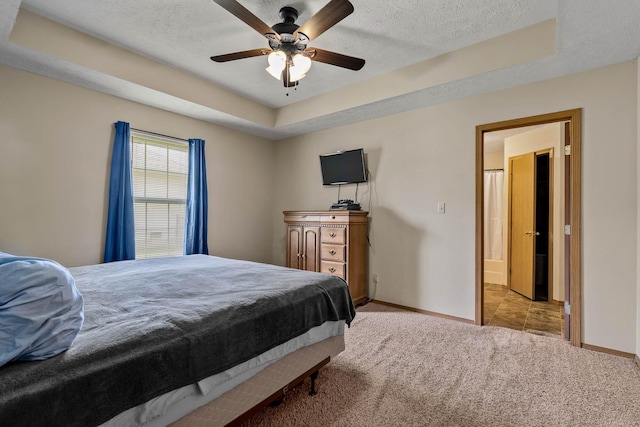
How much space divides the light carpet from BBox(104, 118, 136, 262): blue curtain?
243cm

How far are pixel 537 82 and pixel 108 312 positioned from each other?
12.4 feet

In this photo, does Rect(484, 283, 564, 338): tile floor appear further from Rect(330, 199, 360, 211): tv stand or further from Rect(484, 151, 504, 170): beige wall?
Rect(484, 151, 504, 170): beige wall

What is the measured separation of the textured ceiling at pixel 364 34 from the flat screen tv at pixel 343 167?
0.91 metres

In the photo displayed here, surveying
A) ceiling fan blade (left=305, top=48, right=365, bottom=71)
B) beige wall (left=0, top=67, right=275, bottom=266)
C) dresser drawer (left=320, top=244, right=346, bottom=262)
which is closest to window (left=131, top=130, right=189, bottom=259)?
beige wall (left=0, top=67, right=275, bottom=266)

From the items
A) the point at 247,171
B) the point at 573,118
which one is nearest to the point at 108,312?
the point at 247,171

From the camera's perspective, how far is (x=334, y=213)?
143 inches

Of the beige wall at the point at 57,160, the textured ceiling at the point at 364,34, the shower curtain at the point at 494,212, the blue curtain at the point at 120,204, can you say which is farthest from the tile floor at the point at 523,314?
the beige wall at the point at 57,160

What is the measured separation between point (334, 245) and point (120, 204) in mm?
2424

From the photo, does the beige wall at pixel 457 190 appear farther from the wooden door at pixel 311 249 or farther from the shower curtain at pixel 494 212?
the shower curtain at pixel 494 212

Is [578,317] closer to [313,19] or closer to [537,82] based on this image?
[537,82]

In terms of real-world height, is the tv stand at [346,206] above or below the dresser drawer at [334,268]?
above

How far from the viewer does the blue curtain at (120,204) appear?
3084 mm

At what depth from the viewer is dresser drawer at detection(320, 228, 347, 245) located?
3.57 m

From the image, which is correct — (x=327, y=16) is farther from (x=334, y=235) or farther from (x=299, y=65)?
(x=334, y=235)
